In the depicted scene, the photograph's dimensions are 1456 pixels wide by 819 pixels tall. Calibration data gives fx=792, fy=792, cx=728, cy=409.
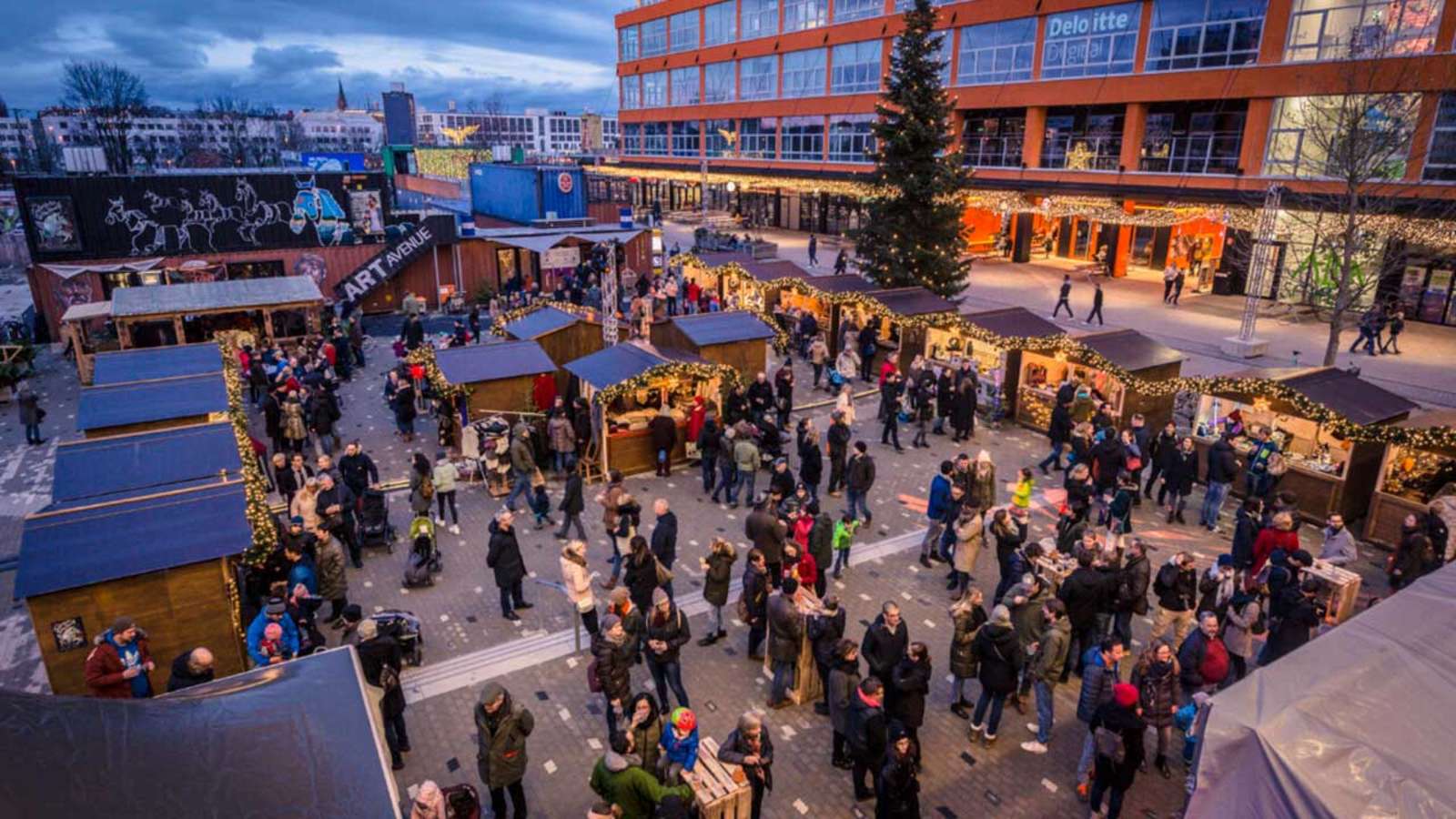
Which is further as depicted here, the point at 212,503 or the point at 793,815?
the point at 212,503

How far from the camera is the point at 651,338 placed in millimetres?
20500

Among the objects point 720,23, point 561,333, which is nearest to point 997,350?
point 561,333

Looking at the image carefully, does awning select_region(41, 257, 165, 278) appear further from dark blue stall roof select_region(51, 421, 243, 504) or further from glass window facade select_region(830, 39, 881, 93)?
glass window facade select_region(830, 39, 881, 93)

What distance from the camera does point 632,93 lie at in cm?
6969

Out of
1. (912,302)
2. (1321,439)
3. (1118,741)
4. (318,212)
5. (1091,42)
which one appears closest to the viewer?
(1118,741)

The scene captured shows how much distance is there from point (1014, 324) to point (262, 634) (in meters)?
16.7

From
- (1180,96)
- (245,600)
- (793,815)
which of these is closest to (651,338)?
(245,600)

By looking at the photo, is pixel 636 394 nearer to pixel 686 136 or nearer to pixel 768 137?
pixel 768 137

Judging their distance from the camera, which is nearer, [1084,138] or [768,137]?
[1084,138]

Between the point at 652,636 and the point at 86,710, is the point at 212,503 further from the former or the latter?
the point at 86,710

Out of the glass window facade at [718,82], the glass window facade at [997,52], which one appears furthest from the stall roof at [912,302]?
the glass window facade at [718,82]

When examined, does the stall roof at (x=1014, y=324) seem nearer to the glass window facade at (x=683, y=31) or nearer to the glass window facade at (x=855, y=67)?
the glass window facade at (x=855, y=67)

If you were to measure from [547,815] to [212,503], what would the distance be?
5.87 m

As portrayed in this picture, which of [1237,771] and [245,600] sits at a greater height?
[1237,771]
